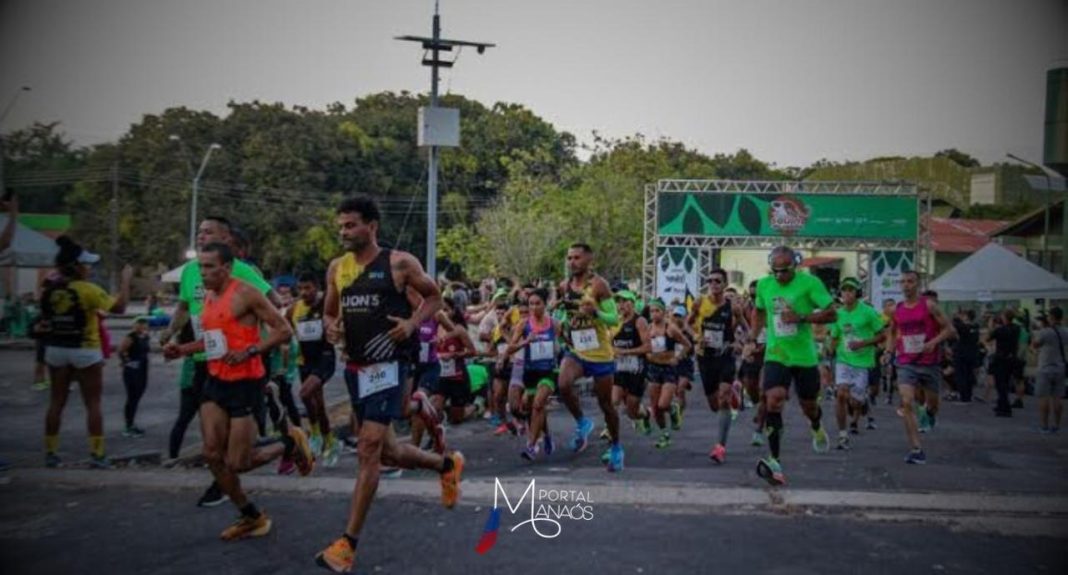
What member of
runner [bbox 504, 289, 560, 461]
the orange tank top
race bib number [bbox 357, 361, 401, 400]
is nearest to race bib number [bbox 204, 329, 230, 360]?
the orange tank top

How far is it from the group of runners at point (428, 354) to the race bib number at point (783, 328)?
2cm

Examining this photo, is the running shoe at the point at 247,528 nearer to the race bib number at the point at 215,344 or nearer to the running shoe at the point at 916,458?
the race bib number at the point at 215,344

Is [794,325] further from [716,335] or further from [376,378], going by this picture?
[376,378]

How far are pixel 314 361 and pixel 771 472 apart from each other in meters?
4.77

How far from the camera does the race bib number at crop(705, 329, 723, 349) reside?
11.2 meters

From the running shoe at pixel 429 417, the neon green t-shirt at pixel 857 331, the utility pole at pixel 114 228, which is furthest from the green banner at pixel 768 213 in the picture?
the utility pole at pixel 114 228

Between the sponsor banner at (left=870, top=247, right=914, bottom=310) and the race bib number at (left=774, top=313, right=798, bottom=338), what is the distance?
20.5 meters

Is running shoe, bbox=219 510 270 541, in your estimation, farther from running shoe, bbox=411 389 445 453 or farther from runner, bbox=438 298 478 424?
runner, bbox=438 298 478 424

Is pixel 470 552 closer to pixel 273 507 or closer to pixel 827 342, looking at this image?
pixel 273 507

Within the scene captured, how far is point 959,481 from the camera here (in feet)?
27.2

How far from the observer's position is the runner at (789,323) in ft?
26.9

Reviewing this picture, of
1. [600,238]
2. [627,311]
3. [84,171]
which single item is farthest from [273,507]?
[84,171]

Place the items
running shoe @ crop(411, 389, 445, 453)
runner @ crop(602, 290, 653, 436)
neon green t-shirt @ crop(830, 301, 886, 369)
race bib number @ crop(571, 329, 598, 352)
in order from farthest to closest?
neon green t-shirt @ crop(830, 301, 886, 369), runner @ crop(602, 290, 653, 436), race bib number @ crop(571, 329, 598, 352), running shoe @ crop(411, 389, 445, 453)

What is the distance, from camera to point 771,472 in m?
7.80
